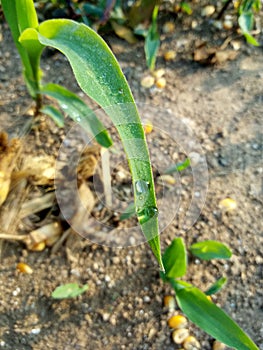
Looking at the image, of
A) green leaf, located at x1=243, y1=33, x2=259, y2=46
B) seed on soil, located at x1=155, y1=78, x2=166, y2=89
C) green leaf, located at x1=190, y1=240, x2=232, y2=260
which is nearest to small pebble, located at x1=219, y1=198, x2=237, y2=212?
green leaf, located at x1=190, y1=240, x2=232, y2=260

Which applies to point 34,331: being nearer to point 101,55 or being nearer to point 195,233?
point 195,233

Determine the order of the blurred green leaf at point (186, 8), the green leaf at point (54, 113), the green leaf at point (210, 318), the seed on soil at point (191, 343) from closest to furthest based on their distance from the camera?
1. the green leaf at point (210, 318)
2. the seed on soil at point (191, 343)
3. the green leaf at point (54, 113)
4. the blurred green leaf at point (186, 8)

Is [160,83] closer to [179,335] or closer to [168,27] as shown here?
[168,27]

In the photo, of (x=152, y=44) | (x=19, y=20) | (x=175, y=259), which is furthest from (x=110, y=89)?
(x=152, y=44)

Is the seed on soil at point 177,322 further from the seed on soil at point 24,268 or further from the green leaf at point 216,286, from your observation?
the seed on soil at point 24,268

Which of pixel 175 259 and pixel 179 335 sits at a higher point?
pixel 175 259

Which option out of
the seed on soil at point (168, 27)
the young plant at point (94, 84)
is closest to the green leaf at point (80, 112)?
the young plant at point (94, 84)
